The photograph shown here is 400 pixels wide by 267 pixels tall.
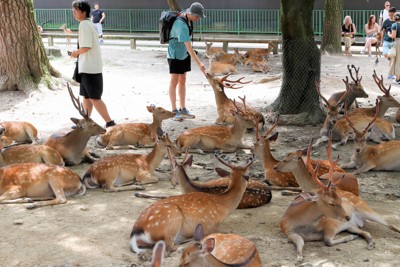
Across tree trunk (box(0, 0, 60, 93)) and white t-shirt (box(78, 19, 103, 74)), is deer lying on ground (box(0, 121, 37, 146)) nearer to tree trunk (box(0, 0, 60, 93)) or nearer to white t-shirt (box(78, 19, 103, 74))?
white t-shirt (box(78, 19, 103, 74))

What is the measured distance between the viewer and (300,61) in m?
9.20

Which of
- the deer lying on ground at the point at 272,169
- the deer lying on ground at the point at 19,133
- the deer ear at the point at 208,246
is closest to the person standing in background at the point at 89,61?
the deer lying on ground at the point at 19,133

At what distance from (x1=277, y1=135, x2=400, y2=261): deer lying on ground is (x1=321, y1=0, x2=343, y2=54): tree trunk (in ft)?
46.2

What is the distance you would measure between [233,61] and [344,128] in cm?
896

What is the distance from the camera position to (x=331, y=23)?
59.5 feet

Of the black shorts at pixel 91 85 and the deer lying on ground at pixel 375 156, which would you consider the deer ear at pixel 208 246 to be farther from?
the black shorts at pixel 91 85

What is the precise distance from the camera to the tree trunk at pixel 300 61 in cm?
915

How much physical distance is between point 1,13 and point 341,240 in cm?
823

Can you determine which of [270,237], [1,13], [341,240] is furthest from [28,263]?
[1,13]

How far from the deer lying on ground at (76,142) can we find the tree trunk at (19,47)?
4.14 metres

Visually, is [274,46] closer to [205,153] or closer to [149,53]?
[149,53]

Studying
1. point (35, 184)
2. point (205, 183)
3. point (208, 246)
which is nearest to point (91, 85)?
point (35, 184)

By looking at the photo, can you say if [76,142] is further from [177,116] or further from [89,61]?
[177,116]

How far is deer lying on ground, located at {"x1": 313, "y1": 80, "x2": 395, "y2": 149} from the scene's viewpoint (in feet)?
25.7
